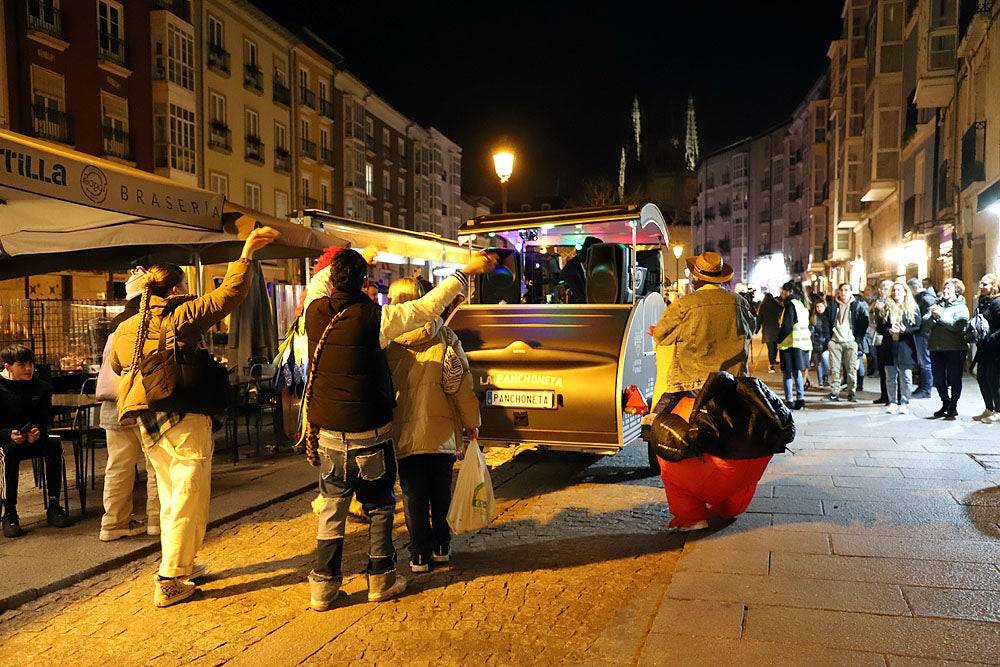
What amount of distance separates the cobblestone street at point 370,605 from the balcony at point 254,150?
31.9 meters

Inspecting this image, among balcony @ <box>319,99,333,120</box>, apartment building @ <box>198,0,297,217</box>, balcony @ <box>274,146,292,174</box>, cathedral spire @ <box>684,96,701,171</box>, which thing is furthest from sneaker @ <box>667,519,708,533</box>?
cathedral spire @ <box>684,96,701,171</box>

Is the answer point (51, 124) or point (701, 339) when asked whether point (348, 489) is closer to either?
point (701, 339)

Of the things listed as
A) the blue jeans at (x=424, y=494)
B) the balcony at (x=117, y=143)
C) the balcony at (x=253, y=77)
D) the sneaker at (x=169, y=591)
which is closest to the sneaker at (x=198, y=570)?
the sneaker at (x=169, y=591)

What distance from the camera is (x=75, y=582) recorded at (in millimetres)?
5023

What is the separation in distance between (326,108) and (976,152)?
A: 33865mm

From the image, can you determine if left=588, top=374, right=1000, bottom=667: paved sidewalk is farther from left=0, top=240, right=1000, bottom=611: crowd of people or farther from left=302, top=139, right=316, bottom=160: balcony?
left=302, top=139, right=316, bottom=160: balcony

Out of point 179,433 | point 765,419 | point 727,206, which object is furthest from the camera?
point 727,206

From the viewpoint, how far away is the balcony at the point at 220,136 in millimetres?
32562

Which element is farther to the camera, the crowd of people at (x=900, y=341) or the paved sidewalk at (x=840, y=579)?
the crowd of people at (x=900, y=341)

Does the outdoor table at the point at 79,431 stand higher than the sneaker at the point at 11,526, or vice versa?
the outdoor table at the point at 79,431

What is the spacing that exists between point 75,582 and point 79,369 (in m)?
4.37

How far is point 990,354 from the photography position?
383 inches

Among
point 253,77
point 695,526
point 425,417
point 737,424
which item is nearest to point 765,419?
point 737,424

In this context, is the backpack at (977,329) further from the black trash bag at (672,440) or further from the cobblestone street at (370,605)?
the black trash bag at (672,440)
